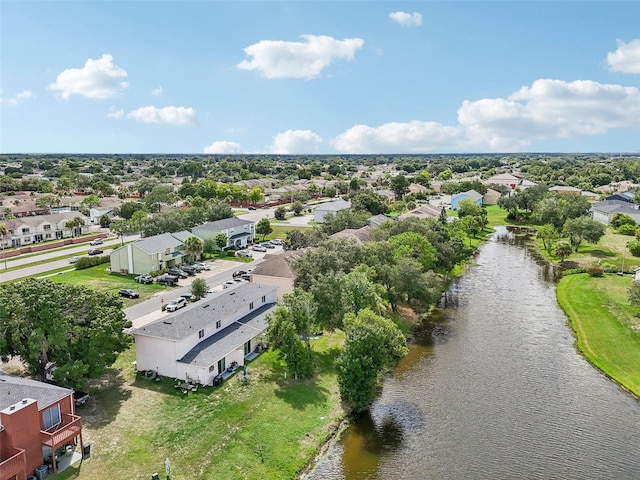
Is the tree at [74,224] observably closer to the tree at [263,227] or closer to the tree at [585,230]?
the tree at [263,227]

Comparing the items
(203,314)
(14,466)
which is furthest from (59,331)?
(203,314)

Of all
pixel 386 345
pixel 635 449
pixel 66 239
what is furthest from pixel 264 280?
pixel 66 239

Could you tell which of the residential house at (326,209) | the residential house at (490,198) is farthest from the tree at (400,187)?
the residential house at (326,209)

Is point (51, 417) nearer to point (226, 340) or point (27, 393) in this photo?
point (27, 393)

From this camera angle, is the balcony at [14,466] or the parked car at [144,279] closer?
the balcony at [14,466]

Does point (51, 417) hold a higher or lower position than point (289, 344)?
lower

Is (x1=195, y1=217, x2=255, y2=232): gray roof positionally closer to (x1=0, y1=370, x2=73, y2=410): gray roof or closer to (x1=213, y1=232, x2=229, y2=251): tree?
(x1=213, y1=232, x2=229, y2=251): tree

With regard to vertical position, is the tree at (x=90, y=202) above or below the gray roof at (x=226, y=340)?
above

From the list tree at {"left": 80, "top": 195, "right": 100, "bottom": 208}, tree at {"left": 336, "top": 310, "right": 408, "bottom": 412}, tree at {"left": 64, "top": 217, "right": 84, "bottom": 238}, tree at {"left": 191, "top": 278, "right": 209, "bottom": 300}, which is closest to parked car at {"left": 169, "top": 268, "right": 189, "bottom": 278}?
tree at {"left": 191, "top": 278, "right": 209, "bottom": 300}
